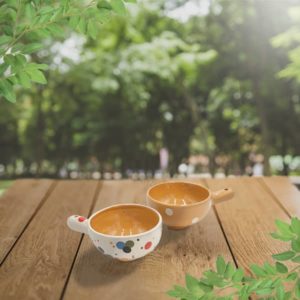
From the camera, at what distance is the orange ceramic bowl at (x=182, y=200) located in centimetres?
124

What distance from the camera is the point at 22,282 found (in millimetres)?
1038

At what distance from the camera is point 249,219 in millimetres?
1424

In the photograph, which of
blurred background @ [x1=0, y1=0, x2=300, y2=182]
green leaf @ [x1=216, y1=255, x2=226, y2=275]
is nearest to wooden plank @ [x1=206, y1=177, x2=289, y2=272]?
green leaf @ [x1=216, y1=255, x2=226, y2=275]

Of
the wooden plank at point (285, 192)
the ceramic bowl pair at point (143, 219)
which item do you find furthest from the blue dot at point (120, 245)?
the wooden plank at point (285, 192)

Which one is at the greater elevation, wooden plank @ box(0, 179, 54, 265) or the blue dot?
the blue dot

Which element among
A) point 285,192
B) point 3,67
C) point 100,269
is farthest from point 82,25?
point 285,192

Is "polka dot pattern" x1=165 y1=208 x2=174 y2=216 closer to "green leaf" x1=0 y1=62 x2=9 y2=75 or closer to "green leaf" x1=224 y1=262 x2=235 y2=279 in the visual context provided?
"green leaf" x1=224 y1=262 x2=235 y2=279

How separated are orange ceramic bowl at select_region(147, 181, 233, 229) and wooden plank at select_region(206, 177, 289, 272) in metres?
0.12

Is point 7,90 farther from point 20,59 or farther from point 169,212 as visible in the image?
point 169,212

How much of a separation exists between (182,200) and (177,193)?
3cm

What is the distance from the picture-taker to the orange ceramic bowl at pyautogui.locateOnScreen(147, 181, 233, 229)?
1237mm

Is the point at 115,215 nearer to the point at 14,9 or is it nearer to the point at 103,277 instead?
the point at 103,277

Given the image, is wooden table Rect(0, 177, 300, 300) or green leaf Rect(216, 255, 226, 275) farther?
wooden table Rect(0, 177, 300, 300)

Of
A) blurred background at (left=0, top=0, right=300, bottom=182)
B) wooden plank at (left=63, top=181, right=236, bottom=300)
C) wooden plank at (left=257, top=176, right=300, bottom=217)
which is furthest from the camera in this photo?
blurred background at (left=0, top=0, right=300, bottom=182)
